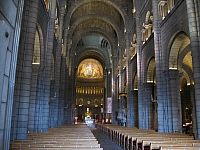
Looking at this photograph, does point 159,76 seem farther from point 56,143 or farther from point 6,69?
point 6,69

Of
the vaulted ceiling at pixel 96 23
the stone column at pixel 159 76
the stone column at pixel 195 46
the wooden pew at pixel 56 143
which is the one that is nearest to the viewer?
the wooden pew at pixel 56 143

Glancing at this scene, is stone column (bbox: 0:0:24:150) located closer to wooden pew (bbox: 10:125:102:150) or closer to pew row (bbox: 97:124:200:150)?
wooden pew (bbox: 10:125:102:150)

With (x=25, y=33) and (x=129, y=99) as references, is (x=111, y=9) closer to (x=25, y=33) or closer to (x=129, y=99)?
(x=129, y=99)

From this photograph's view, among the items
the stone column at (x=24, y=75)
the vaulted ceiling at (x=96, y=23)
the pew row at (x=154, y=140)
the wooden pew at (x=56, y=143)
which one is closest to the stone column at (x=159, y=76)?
the pew row at (x=154, y=140)

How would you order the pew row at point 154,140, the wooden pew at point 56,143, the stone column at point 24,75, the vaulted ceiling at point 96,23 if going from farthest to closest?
the vaulted ceiling at point 96,23, the stone column at point 24,75, the pew row at point 154,140, the wooden pew at point 56,143

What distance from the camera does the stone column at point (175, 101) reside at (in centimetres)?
1383

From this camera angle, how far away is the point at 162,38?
15539mm

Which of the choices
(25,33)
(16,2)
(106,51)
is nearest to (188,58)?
(25,33)

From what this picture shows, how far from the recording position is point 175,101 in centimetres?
1407

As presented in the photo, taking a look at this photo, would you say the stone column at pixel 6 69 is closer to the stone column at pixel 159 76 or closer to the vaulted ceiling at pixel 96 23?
the stone column at pixel 159 76

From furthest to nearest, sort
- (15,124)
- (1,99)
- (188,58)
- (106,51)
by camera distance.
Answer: (106,51), (188,58), (15,124), (1,99)

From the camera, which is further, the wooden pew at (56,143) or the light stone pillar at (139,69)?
the light stone pillar at (139,69)

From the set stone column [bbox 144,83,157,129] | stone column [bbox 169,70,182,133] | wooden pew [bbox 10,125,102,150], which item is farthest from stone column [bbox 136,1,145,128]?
wooden pew [bbox 10,125,102,150]

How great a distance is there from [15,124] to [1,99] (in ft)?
20.0
